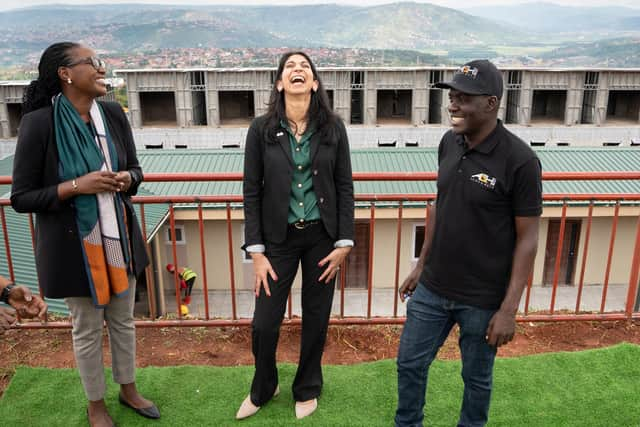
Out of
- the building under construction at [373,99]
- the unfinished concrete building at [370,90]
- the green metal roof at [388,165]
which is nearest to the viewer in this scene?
the green metal roof at [388,165]

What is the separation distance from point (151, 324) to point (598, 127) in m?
38.5

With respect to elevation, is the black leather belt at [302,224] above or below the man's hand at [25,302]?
above

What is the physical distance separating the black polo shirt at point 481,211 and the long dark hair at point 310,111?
0.67 metres

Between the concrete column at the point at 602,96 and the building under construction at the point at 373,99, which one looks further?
the concrete column at the point at 602,96

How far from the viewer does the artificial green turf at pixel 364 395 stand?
3.36 meters

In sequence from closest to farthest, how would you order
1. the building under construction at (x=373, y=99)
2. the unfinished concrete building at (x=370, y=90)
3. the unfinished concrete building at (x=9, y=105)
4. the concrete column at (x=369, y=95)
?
the building under construction at (x=373, y=99)
the unfinished concrete building at (x=9, y=105)
the unfinished concrete building at (x=370, y=90)
the concrete column at (x=369, y=95)

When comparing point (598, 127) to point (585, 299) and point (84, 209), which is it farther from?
point (84, 209)

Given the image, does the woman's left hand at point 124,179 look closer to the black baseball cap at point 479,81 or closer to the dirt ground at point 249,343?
the black baseball cap at point 479,81

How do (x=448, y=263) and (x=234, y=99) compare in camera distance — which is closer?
(x=448, y=263)

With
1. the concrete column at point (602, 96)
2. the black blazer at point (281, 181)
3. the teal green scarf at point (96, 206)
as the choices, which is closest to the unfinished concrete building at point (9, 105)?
the teal green scarf at point (96, 206)

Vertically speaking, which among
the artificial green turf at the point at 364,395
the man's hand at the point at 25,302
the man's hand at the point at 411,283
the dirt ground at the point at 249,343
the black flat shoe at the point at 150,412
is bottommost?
the dirt ground at the point at 249,343

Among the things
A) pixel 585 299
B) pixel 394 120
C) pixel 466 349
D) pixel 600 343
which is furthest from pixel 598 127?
pixel 466 349

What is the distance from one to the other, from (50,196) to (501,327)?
7.44 ft

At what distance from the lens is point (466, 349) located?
269cm
